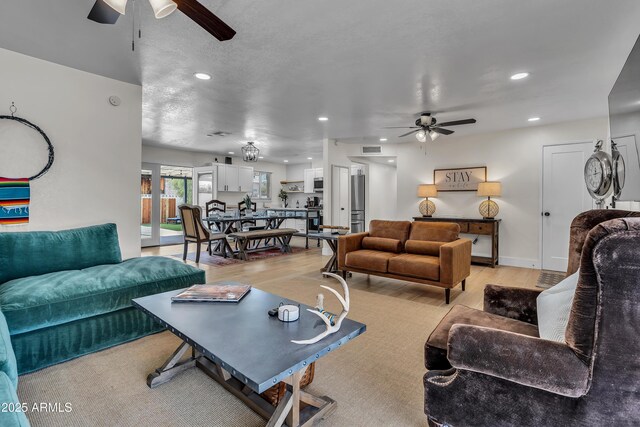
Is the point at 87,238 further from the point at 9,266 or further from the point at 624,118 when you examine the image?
the point at 624,118

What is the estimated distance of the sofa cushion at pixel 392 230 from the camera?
14.2ft

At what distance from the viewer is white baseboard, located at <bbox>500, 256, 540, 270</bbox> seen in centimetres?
527

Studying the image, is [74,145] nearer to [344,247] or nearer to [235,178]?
[344,247]

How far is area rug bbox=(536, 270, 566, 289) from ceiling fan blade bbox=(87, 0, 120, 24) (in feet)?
17.1

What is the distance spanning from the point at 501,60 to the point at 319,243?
6.09 metres

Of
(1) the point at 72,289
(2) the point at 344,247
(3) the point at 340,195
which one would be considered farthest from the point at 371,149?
(1) the point at 72,289

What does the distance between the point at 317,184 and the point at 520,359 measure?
8.34 metres

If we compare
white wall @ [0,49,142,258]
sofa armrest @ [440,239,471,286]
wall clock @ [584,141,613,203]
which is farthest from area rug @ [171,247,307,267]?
wall clock @ [584,141,613,203]

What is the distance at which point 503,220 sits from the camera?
557 cm

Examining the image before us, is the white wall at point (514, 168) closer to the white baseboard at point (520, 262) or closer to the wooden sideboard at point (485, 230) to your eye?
the white baseboard at point (520, 262)

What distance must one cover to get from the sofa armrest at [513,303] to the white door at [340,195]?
4812mm

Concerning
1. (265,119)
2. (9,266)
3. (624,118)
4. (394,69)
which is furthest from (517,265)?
(9,266)

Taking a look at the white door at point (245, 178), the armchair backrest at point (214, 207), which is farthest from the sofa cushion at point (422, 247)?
the white door at point (245, 178)

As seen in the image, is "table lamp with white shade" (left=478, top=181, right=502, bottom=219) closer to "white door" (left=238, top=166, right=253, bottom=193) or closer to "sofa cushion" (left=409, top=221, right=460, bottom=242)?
"sofa cushion" (left=409, top=221, right=460, bottom=242)
